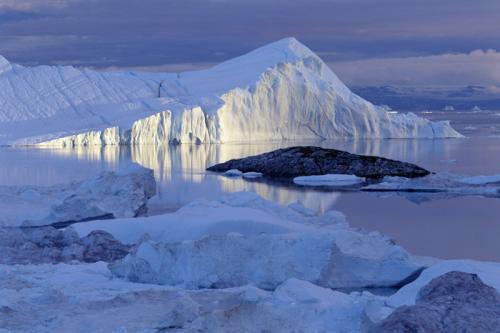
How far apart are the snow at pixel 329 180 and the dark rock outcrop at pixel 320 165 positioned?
82cm

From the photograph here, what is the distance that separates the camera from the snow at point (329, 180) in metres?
15.7

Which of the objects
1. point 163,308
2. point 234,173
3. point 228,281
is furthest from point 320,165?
point 163,308

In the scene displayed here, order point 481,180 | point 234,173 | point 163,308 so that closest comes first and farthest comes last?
1. point 163,308
2. point 481,180
3. point 234,173

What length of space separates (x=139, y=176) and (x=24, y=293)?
6895 millimetres

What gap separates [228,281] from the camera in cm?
588

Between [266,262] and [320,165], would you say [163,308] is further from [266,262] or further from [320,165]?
[320,165]

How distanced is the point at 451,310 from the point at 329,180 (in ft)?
39.7

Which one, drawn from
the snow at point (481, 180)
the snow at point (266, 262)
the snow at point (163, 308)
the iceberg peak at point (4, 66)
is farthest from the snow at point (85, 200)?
the iceberg peak at point (4, 66)

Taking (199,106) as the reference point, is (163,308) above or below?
below

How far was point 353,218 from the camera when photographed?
10570mm

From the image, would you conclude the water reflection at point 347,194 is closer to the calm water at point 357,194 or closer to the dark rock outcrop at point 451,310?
the calm water at point 357,194

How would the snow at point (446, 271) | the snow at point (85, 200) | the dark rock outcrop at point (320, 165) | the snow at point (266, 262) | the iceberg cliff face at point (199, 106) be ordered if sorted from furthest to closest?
the iceberg cliff face at point (199, 106) → the dark rock outcrop at point (320, 165) → the snow at point (85, 200) → the snow at point (266, 262) → the snow at point (446, 271)

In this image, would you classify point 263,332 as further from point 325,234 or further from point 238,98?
point 238,98

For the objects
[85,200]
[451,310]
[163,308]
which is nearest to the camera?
[451,310]
